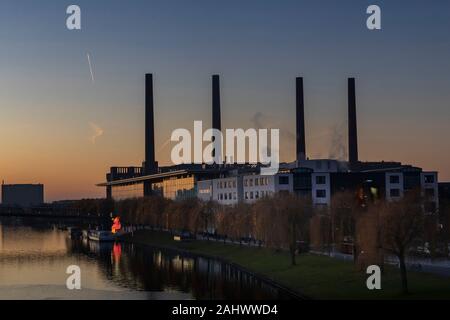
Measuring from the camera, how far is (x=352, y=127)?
140250 mm

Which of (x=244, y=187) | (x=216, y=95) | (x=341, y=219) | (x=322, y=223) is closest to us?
(x=341, y=219)

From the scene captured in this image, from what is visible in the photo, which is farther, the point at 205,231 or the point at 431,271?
the point at 205,231

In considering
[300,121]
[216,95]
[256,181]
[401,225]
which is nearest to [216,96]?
[216,95]

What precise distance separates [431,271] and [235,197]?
252ft

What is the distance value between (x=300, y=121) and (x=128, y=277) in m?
72.8

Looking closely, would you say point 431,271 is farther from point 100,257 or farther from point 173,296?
point 100,257

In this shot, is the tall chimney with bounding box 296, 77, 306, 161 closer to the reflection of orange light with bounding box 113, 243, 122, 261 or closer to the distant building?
the distant building

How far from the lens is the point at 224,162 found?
584 feet

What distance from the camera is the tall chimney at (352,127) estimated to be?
138m

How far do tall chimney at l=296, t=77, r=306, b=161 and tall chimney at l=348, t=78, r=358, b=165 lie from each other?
8772 mm

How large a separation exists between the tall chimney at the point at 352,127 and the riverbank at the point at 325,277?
5176 centimetres

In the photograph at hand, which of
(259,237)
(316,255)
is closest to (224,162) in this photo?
(259,237)

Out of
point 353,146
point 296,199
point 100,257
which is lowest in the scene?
point 100,257

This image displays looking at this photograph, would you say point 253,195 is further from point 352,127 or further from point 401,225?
point 401,225
